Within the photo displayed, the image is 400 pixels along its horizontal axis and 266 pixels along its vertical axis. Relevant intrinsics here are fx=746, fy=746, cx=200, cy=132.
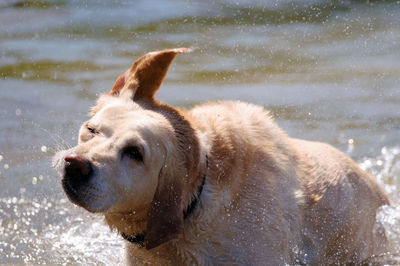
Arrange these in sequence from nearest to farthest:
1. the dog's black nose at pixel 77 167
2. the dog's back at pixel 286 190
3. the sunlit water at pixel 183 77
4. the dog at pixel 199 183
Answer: the dog's black nose at pixel 77 167, the dog at pixel 199 183, the dog's back at pixel 286 190, the sunlit water at pixel 183 77

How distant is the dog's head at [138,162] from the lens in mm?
3904

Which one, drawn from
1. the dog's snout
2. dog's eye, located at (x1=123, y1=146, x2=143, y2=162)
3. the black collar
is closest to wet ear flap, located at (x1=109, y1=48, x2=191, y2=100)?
dog's eye, located at (x1=123, y1=146, x2=143, y2=162)

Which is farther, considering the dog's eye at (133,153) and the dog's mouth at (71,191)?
the dog's eye at (133,153)

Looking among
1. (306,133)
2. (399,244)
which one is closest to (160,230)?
(399,244)

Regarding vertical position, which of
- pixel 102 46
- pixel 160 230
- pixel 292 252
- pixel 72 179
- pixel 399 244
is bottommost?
pixel 102 46

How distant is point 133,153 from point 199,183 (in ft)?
1.58

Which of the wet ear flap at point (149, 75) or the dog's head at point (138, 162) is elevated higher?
the wet ear flap at point (149, 75)

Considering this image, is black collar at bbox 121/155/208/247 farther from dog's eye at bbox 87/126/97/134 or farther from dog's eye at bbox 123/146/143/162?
dog's eye at bbox 87/126/97/134

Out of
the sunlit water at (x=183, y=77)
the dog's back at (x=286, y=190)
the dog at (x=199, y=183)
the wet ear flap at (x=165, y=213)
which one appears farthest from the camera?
the sunlit water at (x=183, y=77)

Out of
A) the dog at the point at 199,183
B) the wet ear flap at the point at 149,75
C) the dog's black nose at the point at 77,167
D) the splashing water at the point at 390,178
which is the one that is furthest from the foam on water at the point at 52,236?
the splashing water at the point at 390,178

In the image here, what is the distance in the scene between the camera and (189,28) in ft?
37.9

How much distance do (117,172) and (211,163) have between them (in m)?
0.67

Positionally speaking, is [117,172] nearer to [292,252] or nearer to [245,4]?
[292,252]

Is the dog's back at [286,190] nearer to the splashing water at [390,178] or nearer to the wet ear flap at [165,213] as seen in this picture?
the splashing water at [390,178]
